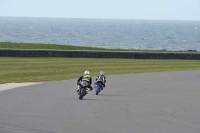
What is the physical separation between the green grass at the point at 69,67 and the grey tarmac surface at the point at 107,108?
303 cm

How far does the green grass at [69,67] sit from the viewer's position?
30.9 metres

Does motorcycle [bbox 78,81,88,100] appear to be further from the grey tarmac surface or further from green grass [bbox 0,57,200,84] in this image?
green grass [bbox 0,57,200,84]

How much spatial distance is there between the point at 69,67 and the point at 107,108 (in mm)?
16137

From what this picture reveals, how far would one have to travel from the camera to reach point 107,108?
20.0 meters

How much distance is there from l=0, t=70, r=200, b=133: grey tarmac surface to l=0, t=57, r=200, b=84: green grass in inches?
119

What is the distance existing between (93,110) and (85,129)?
3.46 m

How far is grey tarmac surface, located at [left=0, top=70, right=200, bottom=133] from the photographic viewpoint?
1638 cm

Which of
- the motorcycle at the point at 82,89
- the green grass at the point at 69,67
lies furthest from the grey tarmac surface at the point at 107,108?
the green grass at the point at 69,67

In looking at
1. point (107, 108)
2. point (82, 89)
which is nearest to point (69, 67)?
point (82, 89)

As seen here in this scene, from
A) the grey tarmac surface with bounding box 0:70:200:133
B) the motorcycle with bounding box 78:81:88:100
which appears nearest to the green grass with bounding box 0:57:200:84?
the grey tarmac surface with bounding box 0:70:200:133

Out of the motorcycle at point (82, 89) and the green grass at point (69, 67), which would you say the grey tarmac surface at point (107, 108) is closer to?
the motorcycle at point (82, 89)

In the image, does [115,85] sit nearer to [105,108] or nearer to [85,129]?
[105,108]

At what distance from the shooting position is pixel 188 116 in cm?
1872

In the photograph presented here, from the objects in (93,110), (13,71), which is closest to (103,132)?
(93,110)
